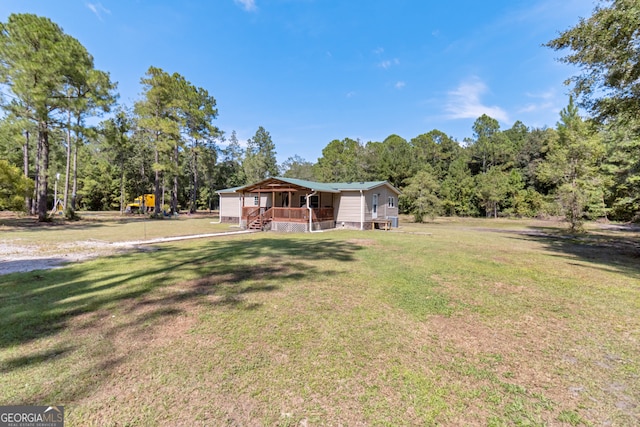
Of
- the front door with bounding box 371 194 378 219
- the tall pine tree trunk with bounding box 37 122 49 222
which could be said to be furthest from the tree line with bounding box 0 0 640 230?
the front door with bounding box 371 194 378 219

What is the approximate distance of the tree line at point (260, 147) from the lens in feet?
31.6

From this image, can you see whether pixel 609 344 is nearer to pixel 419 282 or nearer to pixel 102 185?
pixel 419 282

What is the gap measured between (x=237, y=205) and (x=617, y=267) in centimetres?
2374

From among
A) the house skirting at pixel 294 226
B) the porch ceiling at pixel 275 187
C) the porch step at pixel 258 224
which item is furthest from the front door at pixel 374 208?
the porch step at pixel 258 224

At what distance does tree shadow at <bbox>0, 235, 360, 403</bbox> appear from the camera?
3.21 meters

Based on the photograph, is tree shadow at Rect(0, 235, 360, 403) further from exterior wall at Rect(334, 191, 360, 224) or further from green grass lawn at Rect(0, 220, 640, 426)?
exterior wall at Rect(334, 191, 360, 224)

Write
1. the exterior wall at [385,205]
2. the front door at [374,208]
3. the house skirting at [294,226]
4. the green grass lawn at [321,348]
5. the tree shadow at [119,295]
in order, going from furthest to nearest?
the exterior wall at [385,205]
the front door at [374,208]
the house skirting at [294,226]
the tree shadow at [119,295]
the green grass lawn at [321,348]

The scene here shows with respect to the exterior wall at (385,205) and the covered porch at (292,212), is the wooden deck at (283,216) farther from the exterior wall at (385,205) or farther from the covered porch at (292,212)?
the exterior wall at (385,205)

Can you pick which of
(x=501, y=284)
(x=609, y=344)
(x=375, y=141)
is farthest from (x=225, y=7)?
(x=375, y=141)

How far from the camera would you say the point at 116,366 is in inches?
114

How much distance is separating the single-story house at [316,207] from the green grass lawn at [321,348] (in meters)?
11.1

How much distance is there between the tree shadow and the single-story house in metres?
8.63

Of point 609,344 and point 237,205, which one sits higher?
point 237,205

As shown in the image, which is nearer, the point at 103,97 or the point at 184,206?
the point at 103,97
